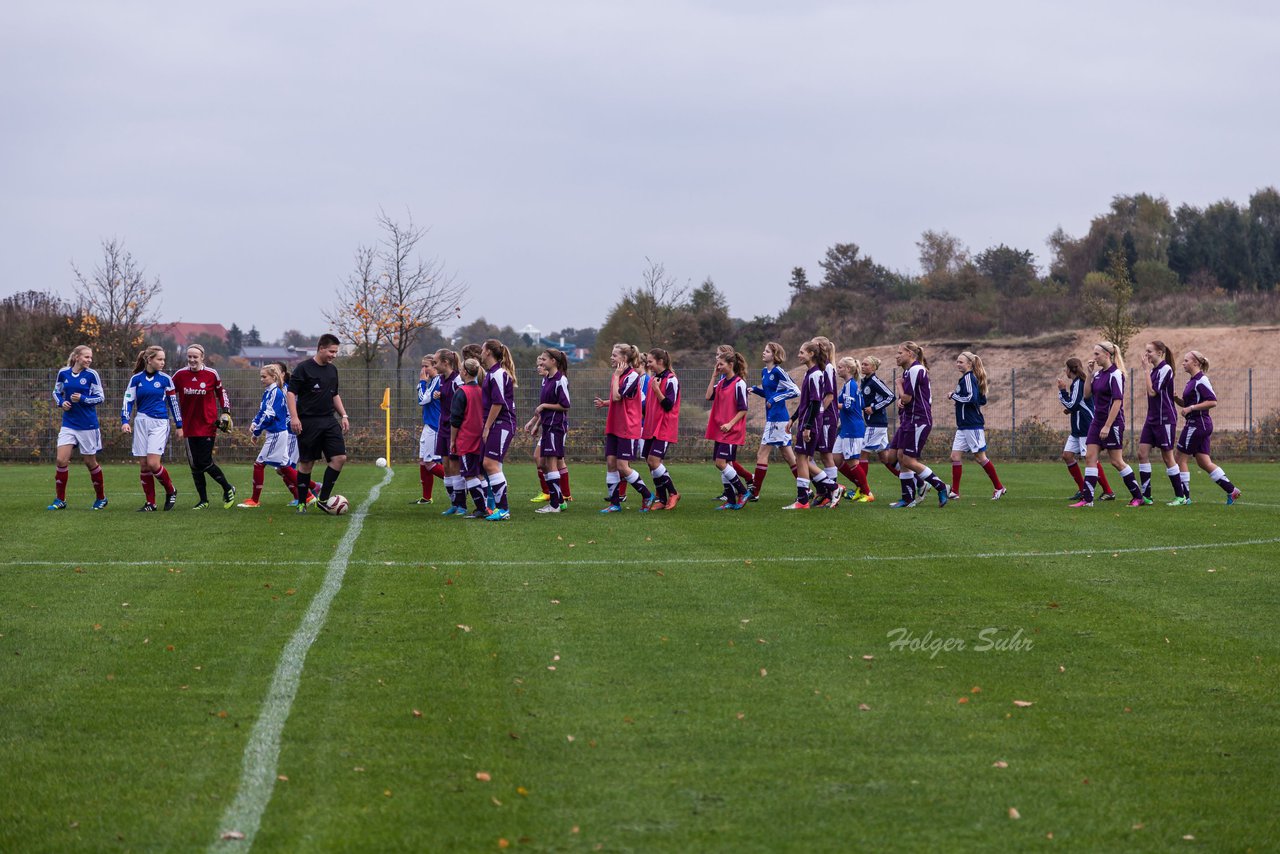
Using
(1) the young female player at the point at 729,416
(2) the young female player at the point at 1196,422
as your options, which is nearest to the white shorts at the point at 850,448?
(1) the young female player at the point at 729,416

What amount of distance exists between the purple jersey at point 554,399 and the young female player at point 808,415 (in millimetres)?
2813

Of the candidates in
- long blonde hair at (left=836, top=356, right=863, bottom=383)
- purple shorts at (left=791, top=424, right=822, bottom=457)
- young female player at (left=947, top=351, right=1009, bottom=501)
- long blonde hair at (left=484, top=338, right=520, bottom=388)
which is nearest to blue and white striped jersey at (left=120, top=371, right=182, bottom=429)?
long blonde hair at (left=484, top=338, right=520, bottom=388)

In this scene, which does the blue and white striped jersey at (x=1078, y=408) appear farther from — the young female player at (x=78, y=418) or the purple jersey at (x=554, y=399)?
the young female player at (x=78, y=418)

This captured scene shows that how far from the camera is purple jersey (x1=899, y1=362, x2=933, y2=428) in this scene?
15516 mm

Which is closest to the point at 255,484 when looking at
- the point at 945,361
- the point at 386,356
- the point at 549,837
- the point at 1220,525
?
the point at 1220,525

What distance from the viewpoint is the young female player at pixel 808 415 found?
15422mm

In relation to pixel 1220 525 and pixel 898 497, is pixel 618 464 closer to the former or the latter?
pixel 898 497

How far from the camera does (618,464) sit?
15430 millimetres

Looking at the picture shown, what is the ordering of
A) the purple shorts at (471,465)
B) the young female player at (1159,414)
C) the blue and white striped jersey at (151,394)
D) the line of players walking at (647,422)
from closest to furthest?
the purple shorts at (471,465)
the line of players walking at (647,422)
the young female player at (1159,414)
the blue and white striped jersey at (151,394)

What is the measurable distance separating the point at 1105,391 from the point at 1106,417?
334 millimetres

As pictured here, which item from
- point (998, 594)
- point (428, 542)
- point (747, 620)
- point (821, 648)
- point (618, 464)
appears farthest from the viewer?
point (618, 464)

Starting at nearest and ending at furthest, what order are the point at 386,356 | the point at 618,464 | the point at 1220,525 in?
the point at 1220,525, the point at 618,464, the point at 386,356

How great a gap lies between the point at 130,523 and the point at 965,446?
10130mm

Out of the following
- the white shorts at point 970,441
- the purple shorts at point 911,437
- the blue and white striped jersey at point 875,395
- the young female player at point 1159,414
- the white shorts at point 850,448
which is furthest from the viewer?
the white shorts at point 970,441
